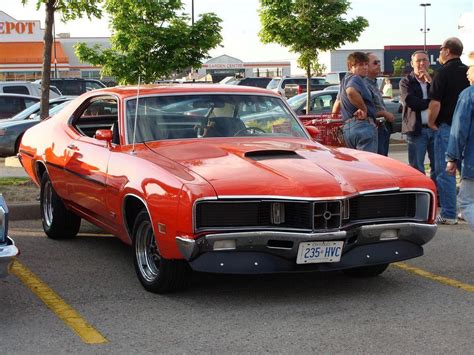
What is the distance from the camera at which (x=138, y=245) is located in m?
6.25

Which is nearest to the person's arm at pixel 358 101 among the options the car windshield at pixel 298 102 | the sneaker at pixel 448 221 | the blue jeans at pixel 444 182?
the blue jeans at pixel 444 182

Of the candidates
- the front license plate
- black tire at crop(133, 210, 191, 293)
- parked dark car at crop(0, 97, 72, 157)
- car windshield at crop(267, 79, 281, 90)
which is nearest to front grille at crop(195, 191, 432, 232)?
the front license plate

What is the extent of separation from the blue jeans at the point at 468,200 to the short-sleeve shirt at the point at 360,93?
279cm

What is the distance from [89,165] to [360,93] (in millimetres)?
3406

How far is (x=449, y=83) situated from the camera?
883 centimetres

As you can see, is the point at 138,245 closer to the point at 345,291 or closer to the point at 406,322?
the point at 345,291

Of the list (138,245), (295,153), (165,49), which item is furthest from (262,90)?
(165,49)

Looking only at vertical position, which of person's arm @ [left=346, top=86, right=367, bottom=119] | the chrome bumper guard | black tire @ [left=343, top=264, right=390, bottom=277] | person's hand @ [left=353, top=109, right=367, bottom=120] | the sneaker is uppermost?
person's arm @ [left=346, top=86, right=367, bottom=119]

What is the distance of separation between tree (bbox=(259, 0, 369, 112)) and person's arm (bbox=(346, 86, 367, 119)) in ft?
36.4

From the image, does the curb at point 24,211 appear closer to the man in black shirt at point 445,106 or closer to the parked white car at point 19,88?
the man in black shirt at point 445,106

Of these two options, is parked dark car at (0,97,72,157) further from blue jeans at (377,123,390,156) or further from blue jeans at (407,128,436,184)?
blue jeans at (407,128,436,184)

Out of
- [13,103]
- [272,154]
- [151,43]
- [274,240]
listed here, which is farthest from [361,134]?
[13,103]

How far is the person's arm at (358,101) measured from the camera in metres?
9.08

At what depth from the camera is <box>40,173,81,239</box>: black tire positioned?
8.18m
